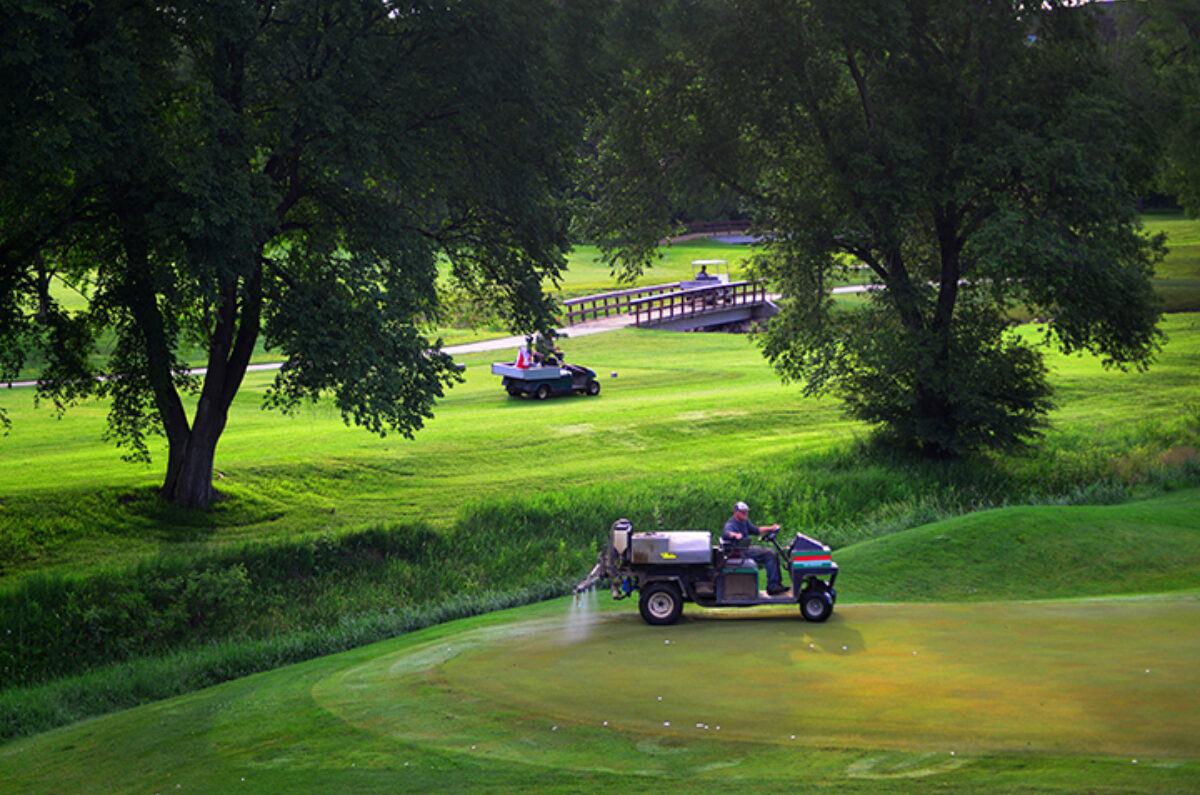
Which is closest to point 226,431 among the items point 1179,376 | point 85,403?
point 85,403

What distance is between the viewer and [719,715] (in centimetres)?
840

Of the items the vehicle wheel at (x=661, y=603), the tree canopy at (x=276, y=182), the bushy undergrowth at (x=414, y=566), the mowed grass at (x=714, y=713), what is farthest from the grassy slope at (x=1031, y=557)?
the tree canopy at (x=276, y=182)

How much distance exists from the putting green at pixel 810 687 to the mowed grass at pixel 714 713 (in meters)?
0.03

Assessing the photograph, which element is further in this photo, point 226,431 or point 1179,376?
point 1179,376

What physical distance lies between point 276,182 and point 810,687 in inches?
737

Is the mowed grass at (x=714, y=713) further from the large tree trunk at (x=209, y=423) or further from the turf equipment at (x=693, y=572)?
the large tree trunk at (x=209, y=423)

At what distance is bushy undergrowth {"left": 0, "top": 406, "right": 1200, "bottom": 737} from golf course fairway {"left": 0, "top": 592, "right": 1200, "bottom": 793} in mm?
4099

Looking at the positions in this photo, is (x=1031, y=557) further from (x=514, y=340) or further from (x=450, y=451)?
(x=514, y=340)

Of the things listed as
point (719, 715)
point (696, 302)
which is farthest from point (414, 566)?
point (696, 302)

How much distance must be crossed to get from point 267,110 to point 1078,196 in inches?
777

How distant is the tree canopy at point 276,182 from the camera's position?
18344 mm

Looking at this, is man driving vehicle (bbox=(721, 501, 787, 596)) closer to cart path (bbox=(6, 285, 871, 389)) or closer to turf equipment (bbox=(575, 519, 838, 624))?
turf equipment (bbox=(575, 519, 838, 624))

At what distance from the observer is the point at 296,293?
21125mm

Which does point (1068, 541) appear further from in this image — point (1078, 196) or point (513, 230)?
point (513, 230)
